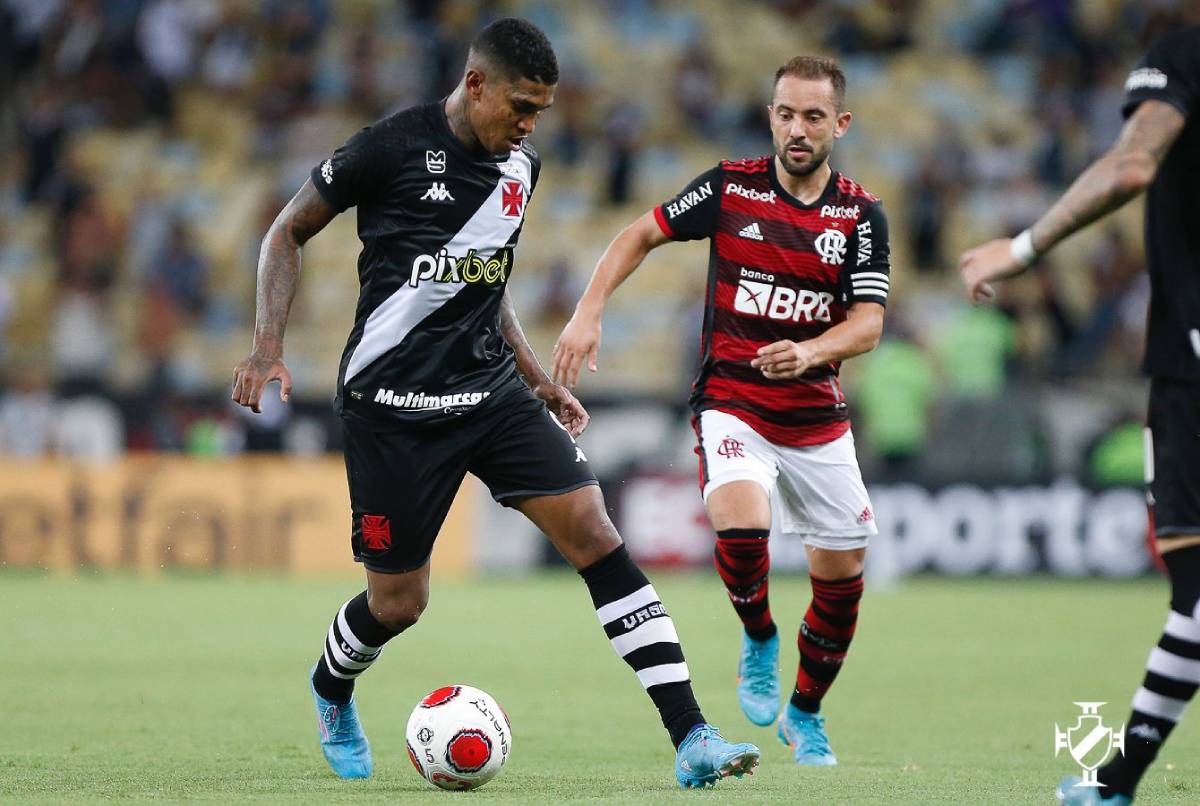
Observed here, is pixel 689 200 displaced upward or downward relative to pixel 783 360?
upward

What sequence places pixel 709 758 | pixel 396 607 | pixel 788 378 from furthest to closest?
1. pixel 788 378
2. pixel 396 607
3. pixel 709 758

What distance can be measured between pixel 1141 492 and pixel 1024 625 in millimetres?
4163

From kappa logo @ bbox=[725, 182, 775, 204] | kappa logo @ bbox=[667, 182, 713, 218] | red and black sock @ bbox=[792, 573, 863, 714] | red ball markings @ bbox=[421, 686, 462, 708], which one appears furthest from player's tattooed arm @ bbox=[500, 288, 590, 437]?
red and black sock @ bbox=[792, 573, 863, 714]

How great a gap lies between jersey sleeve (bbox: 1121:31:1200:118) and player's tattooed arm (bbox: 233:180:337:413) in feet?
9.22

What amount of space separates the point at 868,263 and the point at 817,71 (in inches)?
32.4

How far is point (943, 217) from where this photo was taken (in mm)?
22047

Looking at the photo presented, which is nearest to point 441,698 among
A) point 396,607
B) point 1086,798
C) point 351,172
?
Answer: point 396,607

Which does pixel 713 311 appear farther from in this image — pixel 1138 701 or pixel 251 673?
pixel 251 673

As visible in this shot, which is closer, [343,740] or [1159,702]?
[1159,702]

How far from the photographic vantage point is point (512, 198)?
22.3ft

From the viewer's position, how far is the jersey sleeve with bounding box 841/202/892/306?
24.8 ft

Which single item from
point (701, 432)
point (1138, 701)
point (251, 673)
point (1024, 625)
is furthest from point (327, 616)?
point (1138, 701)

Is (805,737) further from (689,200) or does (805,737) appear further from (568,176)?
(568,176)

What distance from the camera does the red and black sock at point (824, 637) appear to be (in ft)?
25.4
